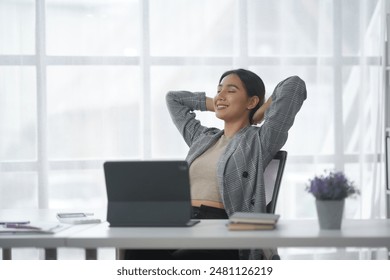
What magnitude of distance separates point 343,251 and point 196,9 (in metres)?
1.99

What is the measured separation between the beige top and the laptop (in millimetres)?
638

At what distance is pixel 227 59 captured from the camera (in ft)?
14.9

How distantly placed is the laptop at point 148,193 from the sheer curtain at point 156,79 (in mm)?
2322

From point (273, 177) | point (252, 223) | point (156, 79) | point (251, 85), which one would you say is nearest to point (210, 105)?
point (251, 85)

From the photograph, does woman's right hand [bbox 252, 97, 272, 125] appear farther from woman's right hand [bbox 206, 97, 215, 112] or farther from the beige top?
woman's right hand [bbox 206, 97, 215, 112]

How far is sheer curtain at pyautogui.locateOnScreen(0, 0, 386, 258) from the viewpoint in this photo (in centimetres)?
438

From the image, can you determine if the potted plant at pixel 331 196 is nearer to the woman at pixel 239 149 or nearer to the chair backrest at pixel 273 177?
the woman at pixel 239 149

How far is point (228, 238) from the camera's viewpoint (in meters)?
1.85

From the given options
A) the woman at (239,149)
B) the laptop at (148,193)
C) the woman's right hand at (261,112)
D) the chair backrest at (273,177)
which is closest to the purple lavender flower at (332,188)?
the laptop at (148,193)

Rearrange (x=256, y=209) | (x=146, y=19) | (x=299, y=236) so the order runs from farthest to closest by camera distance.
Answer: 1. (x=146, y=19)
2. (x=256, y=209)
3. (x=299, y=236)

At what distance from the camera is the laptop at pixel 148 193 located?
2.10m

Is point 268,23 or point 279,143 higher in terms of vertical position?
point 268,23
